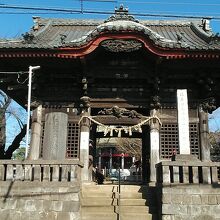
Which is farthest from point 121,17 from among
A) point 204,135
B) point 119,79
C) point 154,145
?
point 204,135

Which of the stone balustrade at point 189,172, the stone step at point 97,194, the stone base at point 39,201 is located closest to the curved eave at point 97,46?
the stone balustrade at point 189,172

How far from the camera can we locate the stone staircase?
33.5ft

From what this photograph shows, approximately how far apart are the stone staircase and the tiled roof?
17.5 ft

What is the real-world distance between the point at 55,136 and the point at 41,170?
2834mm

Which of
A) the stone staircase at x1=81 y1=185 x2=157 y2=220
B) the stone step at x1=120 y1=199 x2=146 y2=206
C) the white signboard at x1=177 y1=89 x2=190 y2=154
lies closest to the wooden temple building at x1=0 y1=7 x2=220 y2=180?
the stone staircase at x1=81 y1=185 x2=157 y2=220

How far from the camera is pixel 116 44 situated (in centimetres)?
1285

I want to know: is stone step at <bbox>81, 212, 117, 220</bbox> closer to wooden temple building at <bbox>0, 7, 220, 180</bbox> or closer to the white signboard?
the white signboard

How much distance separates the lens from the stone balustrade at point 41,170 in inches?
413

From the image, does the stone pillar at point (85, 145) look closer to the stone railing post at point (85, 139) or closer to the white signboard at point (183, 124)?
the stone railing post at point (85, 139)

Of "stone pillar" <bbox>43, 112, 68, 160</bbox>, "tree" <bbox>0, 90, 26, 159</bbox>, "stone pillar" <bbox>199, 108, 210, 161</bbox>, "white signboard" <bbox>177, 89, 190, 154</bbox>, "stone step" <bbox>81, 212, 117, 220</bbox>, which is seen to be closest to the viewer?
"stone step" <bbox>81, 212, 117, 220</bbox>

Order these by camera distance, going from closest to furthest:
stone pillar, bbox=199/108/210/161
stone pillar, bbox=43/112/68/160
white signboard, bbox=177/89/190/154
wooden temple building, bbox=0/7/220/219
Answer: white signboard, bbox=177/89/190/154
wooden temple building, bbox=0/7/220/219
stone pillar, bbox=43/112/68/160
stone pillar, bbox=199/108/210/161

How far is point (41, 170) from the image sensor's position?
10.6 meters

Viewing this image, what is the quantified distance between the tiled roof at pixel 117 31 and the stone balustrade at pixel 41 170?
14.6ft

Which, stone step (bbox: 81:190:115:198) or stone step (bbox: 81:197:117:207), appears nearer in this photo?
stone step (bbox: 81:197:117:207)
